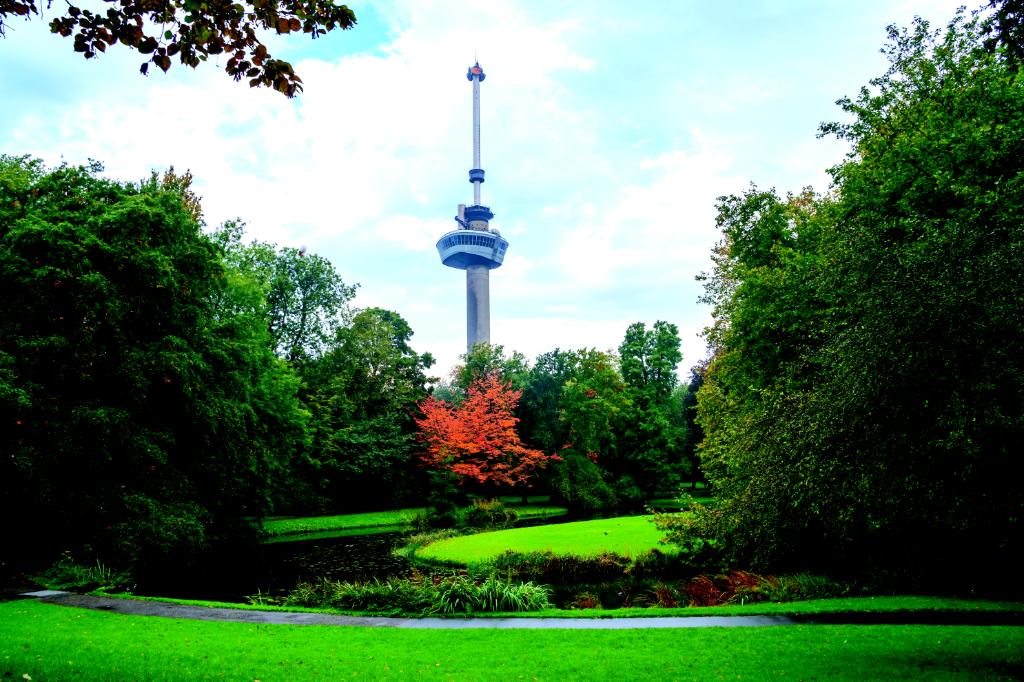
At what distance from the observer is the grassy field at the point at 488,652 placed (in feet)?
26.2

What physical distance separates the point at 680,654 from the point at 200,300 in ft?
69.5

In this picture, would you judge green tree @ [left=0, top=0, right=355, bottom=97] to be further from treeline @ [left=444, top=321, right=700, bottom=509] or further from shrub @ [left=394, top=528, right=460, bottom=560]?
treeline @ [left=444, top=321, right=700, bottom=509]

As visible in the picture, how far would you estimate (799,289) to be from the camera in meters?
14.9

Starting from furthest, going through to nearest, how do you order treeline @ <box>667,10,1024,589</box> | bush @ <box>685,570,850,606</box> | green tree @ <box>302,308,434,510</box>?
1. green tree @ <box>302,308,434,510</box>
2. bush @ <box>685,570,850,606</box>
3. treeline @ <box>667,10,1024,589</box>

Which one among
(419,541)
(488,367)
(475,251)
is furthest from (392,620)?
(475,251)

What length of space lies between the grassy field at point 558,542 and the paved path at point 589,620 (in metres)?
7.93

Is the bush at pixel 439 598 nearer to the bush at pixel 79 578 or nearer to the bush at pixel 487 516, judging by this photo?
the bush at pixel 79 578

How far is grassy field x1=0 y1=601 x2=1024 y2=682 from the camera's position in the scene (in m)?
7.98

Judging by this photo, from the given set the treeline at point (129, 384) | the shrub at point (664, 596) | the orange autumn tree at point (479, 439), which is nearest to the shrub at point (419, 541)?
the treeline at point (129, 384)

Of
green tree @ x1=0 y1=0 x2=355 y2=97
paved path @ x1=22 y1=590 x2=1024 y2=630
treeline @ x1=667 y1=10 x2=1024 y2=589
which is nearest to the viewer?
green tree @ x1=0 y1=0 x2=355 y2=97

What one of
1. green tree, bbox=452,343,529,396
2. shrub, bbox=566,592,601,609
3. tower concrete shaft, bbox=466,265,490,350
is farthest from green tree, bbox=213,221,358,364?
tower concrete shaft, bbox=466,265,490,350

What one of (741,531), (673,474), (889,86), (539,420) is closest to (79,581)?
(741,531)

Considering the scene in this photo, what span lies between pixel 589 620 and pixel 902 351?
287 inches

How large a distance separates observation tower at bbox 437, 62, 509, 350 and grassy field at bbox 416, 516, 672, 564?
79723 mm
